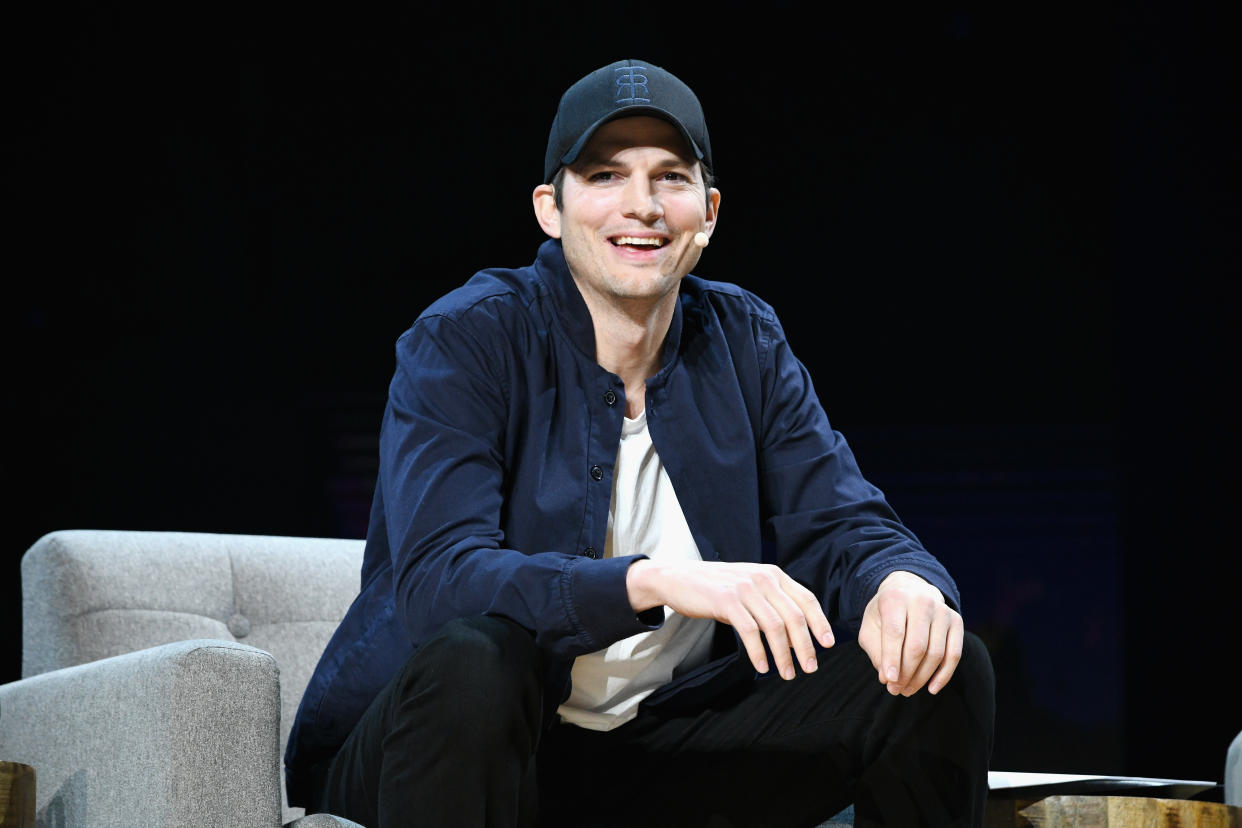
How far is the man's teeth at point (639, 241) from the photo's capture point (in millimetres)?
1593

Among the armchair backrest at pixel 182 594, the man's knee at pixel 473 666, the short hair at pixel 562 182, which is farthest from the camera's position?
the armchair backrest at pixel 182 594

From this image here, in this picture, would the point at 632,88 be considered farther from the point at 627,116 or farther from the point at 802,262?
the point at 802,262

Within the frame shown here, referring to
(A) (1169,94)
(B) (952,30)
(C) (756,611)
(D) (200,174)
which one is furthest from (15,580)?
(A) (1169,94)

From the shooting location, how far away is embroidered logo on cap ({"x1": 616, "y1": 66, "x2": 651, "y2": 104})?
5.11 feet

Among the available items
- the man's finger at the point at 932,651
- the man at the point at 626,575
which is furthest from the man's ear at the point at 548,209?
the man's finger at the point at 932,651

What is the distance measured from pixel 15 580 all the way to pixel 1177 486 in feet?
8.33

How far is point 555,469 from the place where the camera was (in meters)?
1.53

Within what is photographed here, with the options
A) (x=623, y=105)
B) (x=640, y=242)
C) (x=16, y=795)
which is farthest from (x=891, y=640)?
(x=16, y=795)

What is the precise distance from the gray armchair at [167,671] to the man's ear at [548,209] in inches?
24.5

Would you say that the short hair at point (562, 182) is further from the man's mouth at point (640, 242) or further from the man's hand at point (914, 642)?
the man's hand at point (914, 642)

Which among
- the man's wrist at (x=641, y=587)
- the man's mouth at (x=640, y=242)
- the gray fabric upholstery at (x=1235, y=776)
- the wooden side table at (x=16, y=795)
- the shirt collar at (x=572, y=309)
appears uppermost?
the man's mouth at (x=640, y=242)

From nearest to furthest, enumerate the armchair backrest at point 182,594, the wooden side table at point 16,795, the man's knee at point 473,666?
the man's knee at point 473,666 < the wooden side table at point 16,795 < the armchair backrest at point 182,594

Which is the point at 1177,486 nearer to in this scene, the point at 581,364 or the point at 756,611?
the point at 581,364

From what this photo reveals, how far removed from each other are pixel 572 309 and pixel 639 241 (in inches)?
4.6
